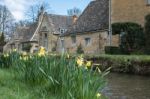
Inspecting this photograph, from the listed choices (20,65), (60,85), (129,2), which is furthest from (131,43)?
(60,85)

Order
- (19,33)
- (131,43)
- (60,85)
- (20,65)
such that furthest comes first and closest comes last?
1. (19,33)
2. (131,43)
3. (20,65)
4. (60,85)

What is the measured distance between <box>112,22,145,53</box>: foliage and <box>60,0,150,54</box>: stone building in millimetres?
1455

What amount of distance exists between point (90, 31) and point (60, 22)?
77.0 ft

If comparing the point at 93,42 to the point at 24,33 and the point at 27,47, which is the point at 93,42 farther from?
the point at 24,33

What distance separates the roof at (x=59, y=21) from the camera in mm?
63537

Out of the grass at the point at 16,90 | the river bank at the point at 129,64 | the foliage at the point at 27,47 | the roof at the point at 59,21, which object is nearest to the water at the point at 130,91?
the grass at the point at 16,90

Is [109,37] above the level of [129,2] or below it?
below

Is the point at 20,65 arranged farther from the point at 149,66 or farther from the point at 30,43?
the point at 30,43

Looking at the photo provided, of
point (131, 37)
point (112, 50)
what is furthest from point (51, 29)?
point (131, 37)

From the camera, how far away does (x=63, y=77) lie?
27.5 feet

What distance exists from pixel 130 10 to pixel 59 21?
99.2 feet

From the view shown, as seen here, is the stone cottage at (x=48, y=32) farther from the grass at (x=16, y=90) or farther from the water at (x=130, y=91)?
the grass at (x=16, y=90)

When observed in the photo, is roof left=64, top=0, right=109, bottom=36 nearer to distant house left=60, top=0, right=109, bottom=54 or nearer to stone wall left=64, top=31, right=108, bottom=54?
distant house left=60, top=0, right=109, bottom=54

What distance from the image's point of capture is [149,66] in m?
22.1
